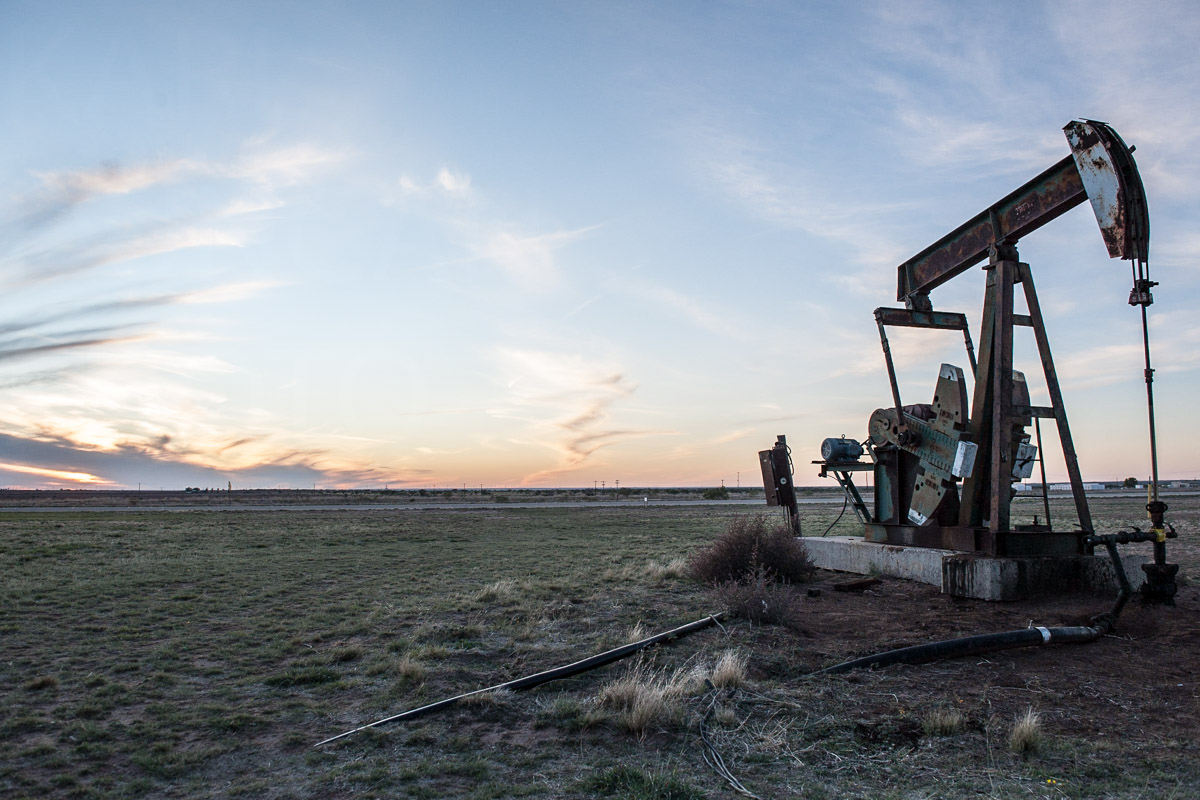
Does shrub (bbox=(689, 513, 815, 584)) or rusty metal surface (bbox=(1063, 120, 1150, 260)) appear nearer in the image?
rusty metal surface (bbox=(1063, 120, 1150, 260))

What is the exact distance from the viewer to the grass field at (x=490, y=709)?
12.8 ft

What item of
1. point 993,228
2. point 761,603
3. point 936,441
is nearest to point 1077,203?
point 993,228

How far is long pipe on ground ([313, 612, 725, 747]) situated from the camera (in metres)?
4.93

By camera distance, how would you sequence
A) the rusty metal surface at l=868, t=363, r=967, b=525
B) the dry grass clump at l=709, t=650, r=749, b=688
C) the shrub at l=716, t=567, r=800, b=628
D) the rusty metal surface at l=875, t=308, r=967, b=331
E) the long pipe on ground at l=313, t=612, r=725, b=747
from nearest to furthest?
the long pipe on ground at l=313, t=612, r=725, b=747, the dry grass clump at l=709, t=650, r=749, b=688, the shrub at l=716, t=567, r=800, b=628, the rusty metal surface at l=868, t=363, r=967, b=525, the rusty metal surface at l=875, t=308, r=967, b=331

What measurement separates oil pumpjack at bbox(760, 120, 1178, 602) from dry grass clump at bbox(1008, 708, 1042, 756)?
416 centimetres

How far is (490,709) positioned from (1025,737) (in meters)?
3.18

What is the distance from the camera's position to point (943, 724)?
4.47m

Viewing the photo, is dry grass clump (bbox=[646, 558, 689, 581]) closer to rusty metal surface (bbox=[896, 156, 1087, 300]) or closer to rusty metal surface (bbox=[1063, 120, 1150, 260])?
rusty metal surface (bbox=[896, 156, 1087, 300])

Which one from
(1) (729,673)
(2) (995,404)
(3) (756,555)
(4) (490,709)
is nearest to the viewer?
(4) (490,709)

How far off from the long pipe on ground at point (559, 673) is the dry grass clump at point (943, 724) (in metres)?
2.41

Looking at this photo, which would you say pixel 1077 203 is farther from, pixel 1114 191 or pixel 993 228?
pixel 993 228

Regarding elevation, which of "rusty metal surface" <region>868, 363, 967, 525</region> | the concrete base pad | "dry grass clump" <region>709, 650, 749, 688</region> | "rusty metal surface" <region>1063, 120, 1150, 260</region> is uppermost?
"rusty metal surface" <region>1063, 120, 1150, 260</region>

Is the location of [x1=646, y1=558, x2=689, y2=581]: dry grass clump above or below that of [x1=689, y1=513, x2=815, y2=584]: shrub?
below

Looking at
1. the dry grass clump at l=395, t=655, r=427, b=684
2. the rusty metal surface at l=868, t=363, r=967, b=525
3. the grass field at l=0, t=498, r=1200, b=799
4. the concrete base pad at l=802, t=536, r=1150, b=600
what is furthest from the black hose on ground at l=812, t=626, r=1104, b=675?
the rusty metal surface at l=868, t=363, r=967, b=525
